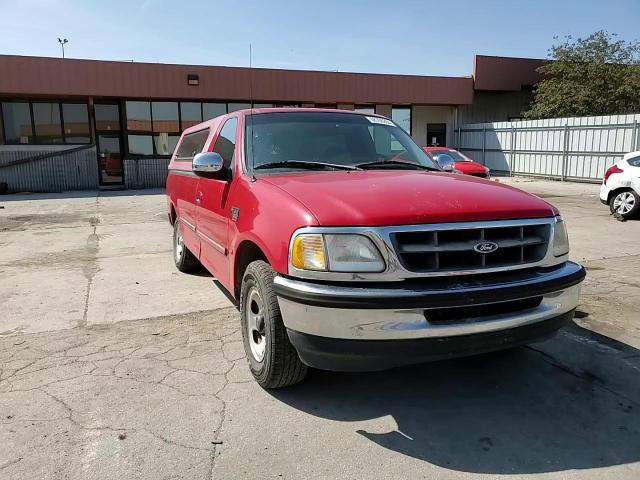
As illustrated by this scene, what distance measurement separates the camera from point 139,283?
20.4 feet

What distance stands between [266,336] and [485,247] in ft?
4.60

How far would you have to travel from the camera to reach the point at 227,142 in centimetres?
445

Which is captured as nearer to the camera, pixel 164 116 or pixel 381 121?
pixel 381 121

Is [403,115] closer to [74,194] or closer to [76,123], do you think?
[76,123]

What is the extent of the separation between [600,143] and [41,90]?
2124cm

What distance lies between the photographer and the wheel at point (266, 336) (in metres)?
3.04

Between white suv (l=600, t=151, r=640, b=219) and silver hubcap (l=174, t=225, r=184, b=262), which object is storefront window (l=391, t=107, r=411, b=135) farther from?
silver hubcap (l=174, t=225, r=184, b=262)

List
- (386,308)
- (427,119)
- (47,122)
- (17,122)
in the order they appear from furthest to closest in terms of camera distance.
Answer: (427,119) → (47,122) → (17,122) → (386,308)

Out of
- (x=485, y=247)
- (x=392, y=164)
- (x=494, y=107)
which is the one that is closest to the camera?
(x=485, y=247)

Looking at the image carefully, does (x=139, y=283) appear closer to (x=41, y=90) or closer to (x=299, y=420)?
(x=299, y=420)

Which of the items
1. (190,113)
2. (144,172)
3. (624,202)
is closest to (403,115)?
(190,113)

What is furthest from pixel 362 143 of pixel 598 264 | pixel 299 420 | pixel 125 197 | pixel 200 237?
pixel 125 197

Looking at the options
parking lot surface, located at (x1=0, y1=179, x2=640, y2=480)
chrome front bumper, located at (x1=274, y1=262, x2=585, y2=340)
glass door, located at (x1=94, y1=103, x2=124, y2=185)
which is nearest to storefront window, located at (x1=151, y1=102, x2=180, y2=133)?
glass door, located at (x1=94, y1=103, x2=124, y2=185)

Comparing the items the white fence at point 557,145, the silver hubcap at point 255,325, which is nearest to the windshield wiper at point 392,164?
the silver hubcap at point 255,325
